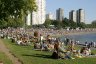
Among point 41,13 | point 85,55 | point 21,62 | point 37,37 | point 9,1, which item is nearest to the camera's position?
point 9,1

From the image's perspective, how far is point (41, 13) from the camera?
602ft

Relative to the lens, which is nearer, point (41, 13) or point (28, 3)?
point (28, 3)

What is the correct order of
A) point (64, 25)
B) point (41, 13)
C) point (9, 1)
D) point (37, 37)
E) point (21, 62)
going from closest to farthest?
point (9, 1)
point (21, 62)
point (37, 37)
point (64, 25)
point (41, 13)

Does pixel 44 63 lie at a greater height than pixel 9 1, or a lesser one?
lesser

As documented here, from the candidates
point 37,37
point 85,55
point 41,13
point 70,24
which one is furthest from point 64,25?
point 85,55

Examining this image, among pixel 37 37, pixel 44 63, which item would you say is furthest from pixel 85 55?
pixel 37 37

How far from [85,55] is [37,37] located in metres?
12.5

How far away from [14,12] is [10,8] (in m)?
0.54

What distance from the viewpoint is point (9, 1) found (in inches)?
656

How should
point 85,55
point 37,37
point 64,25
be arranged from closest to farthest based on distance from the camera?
point 85,55
point 37,37
point 64,25

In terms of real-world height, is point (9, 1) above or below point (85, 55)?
above

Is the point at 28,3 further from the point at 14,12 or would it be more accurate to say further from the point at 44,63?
the point at 44,63

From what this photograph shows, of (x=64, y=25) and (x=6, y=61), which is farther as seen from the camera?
(x=64, y=25)

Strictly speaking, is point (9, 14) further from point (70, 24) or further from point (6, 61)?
point (70, 24)
